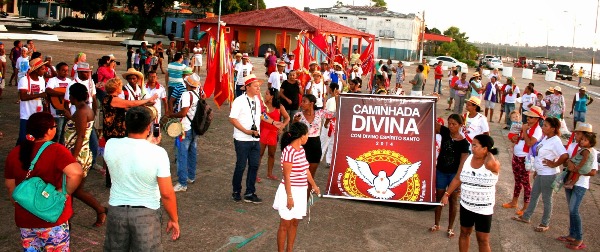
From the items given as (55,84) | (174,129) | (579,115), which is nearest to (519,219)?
(174,129)

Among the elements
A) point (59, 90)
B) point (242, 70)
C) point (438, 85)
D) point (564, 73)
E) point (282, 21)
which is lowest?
point (59, 90)

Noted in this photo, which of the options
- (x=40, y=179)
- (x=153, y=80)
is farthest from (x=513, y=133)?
(x=40, y=179)

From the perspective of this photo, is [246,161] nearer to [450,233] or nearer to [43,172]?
[450,233]

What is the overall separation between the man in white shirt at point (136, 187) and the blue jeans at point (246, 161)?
3481mm

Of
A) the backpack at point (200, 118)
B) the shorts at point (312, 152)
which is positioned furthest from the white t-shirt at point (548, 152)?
the backpack at point (200, 118)

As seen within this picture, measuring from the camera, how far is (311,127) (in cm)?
855

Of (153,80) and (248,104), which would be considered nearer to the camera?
(248,104)

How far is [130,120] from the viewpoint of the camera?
413 cm

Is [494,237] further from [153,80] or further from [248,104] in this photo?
[153,80]

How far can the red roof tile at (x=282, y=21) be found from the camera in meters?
40.5

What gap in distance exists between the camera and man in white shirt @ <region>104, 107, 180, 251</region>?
407 cm

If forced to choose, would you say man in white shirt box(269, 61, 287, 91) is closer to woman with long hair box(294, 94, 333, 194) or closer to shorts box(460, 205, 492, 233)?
woman with long hair box(294, 94, 333, 194)

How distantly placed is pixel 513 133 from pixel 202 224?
549 cm

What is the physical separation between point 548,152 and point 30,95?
7.56 m
